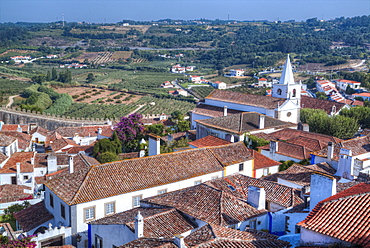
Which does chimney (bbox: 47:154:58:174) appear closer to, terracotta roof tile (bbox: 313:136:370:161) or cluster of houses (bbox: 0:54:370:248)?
cluster of houses (bbox: 0:54:370:248)

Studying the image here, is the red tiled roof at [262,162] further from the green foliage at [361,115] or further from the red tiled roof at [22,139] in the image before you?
the red tiled roof at [22,139]

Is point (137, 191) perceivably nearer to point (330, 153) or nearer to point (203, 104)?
point (330, 153)

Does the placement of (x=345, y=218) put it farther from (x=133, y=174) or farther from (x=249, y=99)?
(x=249, y=99)

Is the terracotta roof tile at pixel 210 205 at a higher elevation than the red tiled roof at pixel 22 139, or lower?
higher

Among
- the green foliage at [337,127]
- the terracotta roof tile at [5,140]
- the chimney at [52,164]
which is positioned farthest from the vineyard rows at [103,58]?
the chimney at [52,164]

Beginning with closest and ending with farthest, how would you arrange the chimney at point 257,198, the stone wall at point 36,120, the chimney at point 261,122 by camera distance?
1. the chimney at point 257,198
2. the chimney at point 261,122
3. the stone wall at point 36,120

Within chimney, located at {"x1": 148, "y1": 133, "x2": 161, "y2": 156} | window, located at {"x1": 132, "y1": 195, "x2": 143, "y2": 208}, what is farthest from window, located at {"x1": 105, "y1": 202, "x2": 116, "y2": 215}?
chimney, located at {"x1": 148, "y1": 133, "x2": 161, "y2": 156}

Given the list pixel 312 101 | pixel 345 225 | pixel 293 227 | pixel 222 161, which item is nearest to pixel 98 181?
pixel 222 161
